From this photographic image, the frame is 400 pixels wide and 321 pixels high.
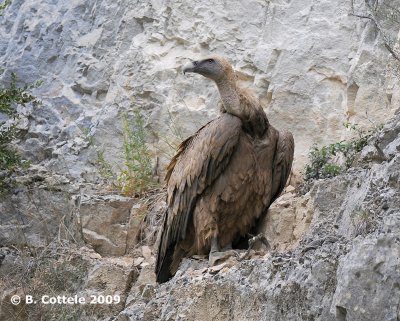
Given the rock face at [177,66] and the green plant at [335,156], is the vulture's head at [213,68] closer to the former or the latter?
the green plant at [335,156]

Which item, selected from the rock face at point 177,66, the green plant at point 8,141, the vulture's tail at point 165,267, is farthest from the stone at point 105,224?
the vulture's tail at point 165,267

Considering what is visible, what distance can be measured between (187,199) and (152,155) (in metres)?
2.90

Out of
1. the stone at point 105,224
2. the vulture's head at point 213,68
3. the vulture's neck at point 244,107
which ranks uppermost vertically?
the vulture's head at point 213,68

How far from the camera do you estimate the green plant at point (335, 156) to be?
28.6ft

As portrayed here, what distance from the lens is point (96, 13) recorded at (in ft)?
41.8

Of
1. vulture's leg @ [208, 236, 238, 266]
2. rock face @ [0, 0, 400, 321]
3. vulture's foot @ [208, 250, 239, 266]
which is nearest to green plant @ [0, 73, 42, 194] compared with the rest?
rock face @ [0, 0, 400, 321]

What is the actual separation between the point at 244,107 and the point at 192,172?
71 cm

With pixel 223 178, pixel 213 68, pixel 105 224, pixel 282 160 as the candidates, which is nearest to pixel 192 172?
pixel 223 178

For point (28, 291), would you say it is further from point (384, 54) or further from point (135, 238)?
point (384, 54)

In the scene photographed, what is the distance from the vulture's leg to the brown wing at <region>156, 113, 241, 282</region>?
28 cm

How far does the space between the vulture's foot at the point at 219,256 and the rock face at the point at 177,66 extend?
2.46 m

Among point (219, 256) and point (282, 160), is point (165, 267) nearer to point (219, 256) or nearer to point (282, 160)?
point (219, 256)

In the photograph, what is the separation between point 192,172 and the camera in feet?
26.7

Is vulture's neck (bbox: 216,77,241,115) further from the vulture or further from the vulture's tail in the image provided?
the vulture's tail
